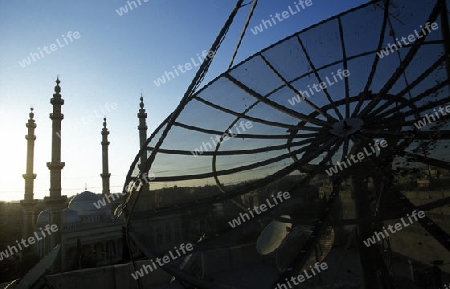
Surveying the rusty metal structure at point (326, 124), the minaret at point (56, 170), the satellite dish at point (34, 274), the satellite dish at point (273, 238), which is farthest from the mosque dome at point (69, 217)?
the rusty metal structure at point (326, 124)

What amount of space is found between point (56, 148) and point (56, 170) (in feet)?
6.12

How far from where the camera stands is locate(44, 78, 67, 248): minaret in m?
20.8

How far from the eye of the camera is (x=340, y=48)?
18.9ft

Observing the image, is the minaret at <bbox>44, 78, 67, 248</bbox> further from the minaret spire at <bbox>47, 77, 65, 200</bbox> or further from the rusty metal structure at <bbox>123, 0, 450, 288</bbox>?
the rusty metal structure at <bbox>123, 0, 450, 288</bbox>

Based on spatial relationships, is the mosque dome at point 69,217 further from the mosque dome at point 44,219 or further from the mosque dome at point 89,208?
the mosque dome at point 44,219

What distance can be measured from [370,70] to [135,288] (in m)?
11.1

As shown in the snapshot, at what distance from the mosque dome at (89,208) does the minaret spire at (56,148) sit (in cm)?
209

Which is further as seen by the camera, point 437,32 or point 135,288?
point 135,288

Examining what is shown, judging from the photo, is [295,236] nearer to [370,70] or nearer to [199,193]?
[199,193]

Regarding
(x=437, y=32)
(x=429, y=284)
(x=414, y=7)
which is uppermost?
(x=414, y=7)

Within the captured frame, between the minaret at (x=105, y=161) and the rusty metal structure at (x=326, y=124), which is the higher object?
the minaret at (x=105, y=161)

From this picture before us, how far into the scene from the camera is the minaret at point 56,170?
20.8m

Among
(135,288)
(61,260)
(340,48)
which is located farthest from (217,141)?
(61,260)

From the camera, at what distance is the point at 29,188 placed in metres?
27.8
